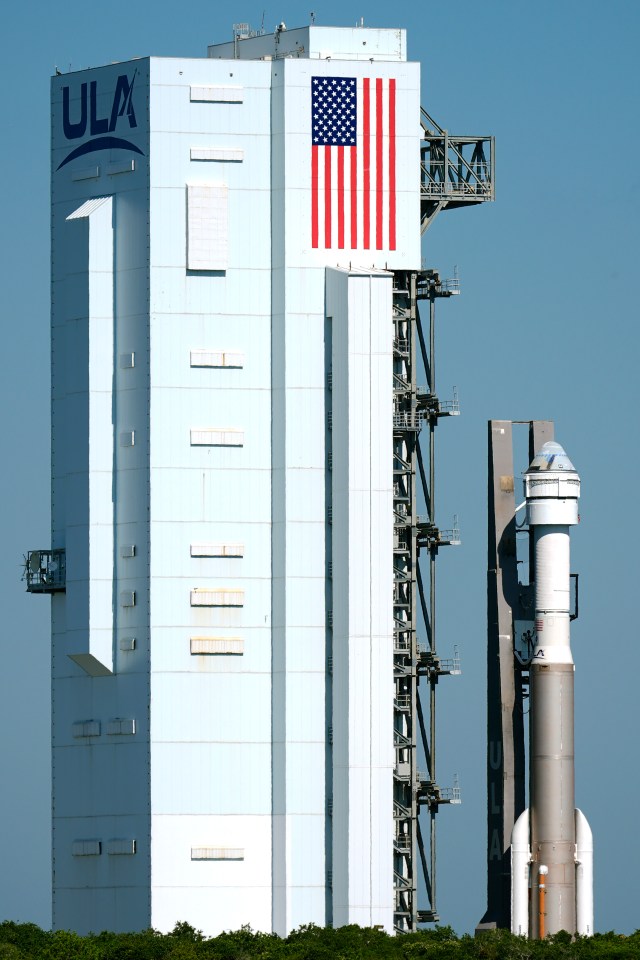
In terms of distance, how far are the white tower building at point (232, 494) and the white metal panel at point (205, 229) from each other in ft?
0.23

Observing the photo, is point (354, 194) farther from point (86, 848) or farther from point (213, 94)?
point (86, 848)

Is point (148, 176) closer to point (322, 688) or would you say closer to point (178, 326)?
point (178, 326)

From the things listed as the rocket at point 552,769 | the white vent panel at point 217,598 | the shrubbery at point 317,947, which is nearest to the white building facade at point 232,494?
the white vent panel at point 217,598

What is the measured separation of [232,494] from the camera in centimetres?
9762

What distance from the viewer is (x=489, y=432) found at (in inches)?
4033

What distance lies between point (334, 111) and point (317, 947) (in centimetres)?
2701

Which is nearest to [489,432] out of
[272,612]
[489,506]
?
[489,506]

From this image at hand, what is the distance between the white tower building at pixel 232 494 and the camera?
96.3m

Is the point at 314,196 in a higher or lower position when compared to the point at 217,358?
higher

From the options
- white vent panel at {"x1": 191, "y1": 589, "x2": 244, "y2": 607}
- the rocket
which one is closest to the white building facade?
white vent panel at {"x1": 191, "y1": 589, "x2": 244, "y2": 607}

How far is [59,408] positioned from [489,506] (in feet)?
47.9

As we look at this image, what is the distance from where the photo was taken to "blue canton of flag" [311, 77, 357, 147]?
99000 mm

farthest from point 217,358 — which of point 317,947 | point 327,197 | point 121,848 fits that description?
point 317,947

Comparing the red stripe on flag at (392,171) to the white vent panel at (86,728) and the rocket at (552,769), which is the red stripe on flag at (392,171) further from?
the white vent panel at (86,728)
